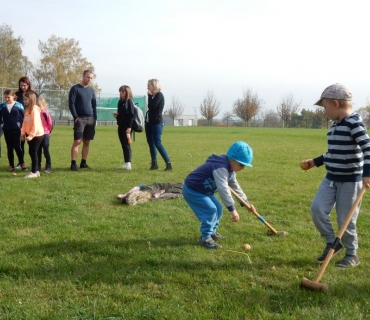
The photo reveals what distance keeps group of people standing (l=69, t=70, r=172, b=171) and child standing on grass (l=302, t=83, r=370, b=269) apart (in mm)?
6152

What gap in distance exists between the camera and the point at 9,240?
5121mm

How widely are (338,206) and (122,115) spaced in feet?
23.3

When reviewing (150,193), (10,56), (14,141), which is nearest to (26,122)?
(14,141)

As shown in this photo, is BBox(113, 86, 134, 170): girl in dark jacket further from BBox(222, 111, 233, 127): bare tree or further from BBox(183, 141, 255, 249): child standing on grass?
BBox(222, 111, 233, 127): bare tree

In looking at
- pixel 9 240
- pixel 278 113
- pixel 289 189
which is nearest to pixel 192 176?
pixel 9 240

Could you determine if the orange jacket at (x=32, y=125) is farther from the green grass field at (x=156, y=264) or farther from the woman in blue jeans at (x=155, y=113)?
the woman in blue jeans at (x=155, y=113)

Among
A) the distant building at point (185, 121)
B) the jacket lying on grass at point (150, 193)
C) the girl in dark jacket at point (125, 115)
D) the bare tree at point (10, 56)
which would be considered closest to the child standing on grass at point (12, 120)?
the girl in dark jacket at point (125, 115)

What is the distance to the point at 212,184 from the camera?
509cm

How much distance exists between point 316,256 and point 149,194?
3.25m

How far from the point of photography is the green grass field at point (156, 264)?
11.5 ft

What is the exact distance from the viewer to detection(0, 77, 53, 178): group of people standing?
9492 mm

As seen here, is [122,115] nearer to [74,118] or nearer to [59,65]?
[74,118]

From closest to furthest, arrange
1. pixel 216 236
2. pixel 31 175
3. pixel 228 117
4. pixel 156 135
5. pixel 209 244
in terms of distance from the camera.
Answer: pixel 209 244 → pixel 216 236 → pixel 31 175 → pixel 156 135 → pixel 228 117

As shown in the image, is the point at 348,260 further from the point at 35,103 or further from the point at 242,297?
the point at 35,103
